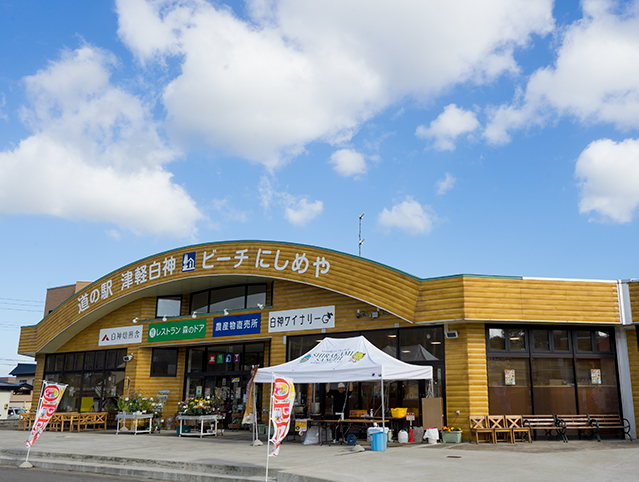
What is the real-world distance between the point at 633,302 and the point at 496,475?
26.3ft

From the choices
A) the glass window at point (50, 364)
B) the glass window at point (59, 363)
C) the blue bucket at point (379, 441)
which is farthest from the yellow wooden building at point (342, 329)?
the blue bucket at point (379, 441)

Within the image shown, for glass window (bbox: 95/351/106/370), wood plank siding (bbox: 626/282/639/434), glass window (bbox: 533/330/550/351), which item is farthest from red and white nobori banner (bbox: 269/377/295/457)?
glass window (bbox: 95/351/106/370)

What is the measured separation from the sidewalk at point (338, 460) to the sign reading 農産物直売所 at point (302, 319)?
12.5ft

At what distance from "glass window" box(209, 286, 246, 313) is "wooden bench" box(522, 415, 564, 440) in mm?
10001

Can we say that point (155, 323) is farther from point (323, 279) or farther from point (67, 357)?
point (323, 279)

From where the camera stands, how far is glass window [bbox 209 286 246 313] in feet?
66.4

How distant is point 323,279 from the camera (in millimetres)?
16844

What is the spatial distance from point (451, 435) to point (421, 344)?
8.18 feet

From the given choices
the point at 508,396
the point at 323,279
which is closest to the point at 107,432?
the point at 323,279

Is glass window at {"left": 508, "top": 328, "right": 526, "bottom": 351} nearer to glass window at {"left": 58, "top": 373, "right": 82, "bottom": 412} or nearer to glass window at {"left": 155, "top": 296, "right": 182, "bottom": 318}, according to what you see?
glass window at {"left": 155, "top": 296, "right": 182, "bottom": 318}

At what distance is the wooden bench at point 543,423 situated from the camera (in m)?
14.3

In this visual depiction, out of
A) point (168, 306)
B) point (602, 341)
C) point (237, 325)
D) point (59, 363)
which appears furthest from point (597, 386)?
point (59, 363)

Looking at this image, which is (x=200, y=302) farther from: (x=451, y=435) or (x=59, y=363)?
(x=451, y=435)

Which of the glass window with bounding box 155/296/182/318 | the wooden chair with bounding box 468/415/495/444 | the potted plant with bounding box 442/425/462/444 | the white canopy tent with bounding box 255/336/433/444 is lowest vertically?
the potted plant with bounding box 442/425/462/444
